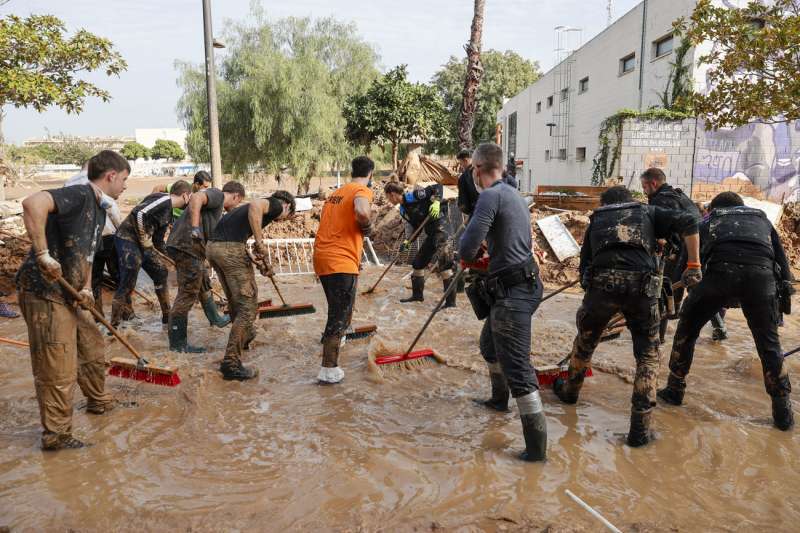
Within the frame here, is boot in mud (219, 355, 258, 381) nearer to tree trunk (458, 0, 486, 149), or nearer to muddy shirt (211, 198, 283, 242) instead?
muddy shirt (211, 198, 283, 242)

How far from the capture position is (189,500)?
2801mm

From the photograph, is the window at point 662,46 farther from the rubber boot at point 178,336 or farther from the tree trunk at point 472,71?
the rubber boot at point 178,336

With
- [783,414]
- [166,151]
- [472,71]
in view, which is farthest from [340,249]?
[166,151]

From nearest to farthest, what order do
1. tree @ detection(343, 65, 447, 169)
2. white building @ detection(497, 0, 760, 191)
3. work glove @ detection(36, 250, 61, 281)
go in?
work glove @ detection(36, 250, 61, 281), white building @ detection(497, 0, 760, 191), tree @ detection(343, 65, 447, 169)

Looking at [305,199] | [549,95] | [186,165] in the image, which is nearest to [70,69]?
[305,199]

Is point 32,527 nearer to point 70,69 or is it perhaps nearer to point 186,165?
point 70,69

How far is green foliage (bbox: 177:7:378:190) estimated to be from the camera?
2002cm

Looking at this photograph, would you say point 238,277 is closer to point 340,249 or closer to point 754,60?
point 340,249

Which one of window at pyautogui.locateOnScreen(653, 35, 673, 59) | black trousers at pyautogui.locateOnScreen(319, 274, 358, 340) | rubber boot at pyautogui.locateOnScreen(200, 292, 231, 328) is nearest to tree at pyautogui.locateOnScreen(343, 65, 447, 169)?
window at pyautogui.locateOnScreen(653, 35, 673, 59)

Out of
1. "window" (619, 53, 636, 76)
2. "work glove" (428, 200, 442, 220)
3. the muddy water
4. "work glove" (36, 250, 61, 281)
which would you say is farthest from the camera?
"window" (619, 53, 636, 76)

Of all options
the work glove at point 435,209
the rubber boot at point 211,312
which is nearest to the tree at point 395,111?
the work glove at point 435,209

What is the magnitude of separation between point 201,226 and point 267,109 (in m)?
15.9

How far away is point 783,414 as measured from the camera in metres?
3.69

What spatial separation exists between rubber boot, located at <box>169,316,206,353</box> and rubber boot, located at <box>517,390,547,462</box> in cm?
346
